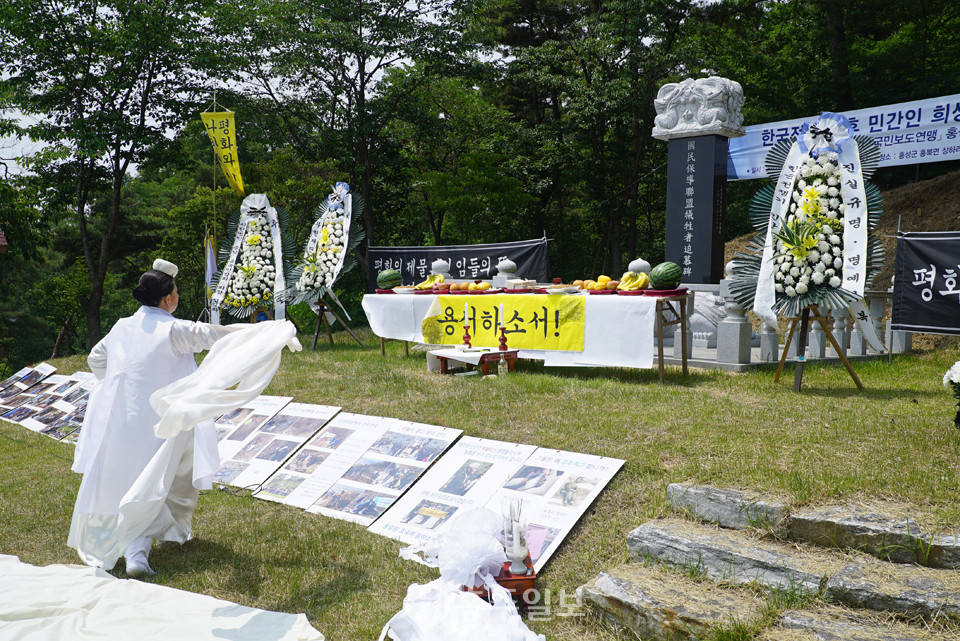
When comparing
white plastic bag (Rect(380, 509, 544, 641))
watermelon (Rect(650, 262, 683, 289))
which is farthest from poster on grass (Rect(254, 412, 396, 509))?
watermelon (Rect(650, 262, 683, 289))

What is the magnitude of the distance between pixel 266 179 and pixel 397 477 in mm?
14412

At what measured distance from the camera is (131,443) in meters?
4.16

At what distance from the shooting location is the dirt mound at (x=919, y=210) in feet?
43.2

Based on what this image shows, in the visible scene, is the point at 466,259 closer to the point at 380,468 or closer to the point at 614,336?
the point at 614,336

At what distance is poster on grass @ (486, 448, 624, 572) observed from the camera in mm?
4066

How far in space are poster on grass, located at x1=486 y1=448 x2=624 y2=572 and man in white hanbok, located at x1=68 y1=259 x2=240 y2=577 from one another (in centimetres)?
197

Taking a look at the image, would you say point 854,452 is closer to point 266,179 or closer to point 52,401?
point 52,401

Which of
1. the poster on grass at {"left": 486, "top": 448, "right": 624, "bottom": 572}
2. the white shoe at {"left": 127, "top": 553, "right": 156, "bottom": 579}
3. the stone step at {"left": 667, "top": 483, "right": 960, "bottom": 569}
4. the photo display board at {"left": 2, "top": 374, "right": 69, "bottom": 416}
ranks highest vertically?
the stone step at {"left": 667, "top": 483, "right": 960, "bottom": 569}

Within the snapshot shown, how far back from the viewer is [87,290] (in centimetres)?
1708

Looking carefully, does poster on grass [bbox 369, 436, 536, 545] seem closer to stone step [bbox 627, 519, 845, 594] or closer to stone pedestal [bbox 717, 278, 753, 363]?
stone step [bbox 627, 519, 845, 594]

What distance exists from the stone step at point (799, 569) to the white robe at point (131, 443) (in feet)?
8.98

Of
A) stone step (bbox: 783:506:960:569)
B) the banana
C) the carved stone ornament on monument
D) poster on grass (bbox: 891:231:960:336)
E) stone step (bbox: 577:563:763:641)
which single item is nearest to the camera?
stone step (bbox: 577:563:763:641)

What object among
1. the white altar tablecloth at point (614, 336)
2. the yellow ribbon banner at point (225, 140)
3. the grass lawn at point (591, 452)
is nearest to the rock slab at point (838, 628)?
the grass lawn at point (591, 452)

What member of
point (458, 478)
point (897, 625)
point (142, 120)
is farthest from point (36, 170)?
point (897, 625)
